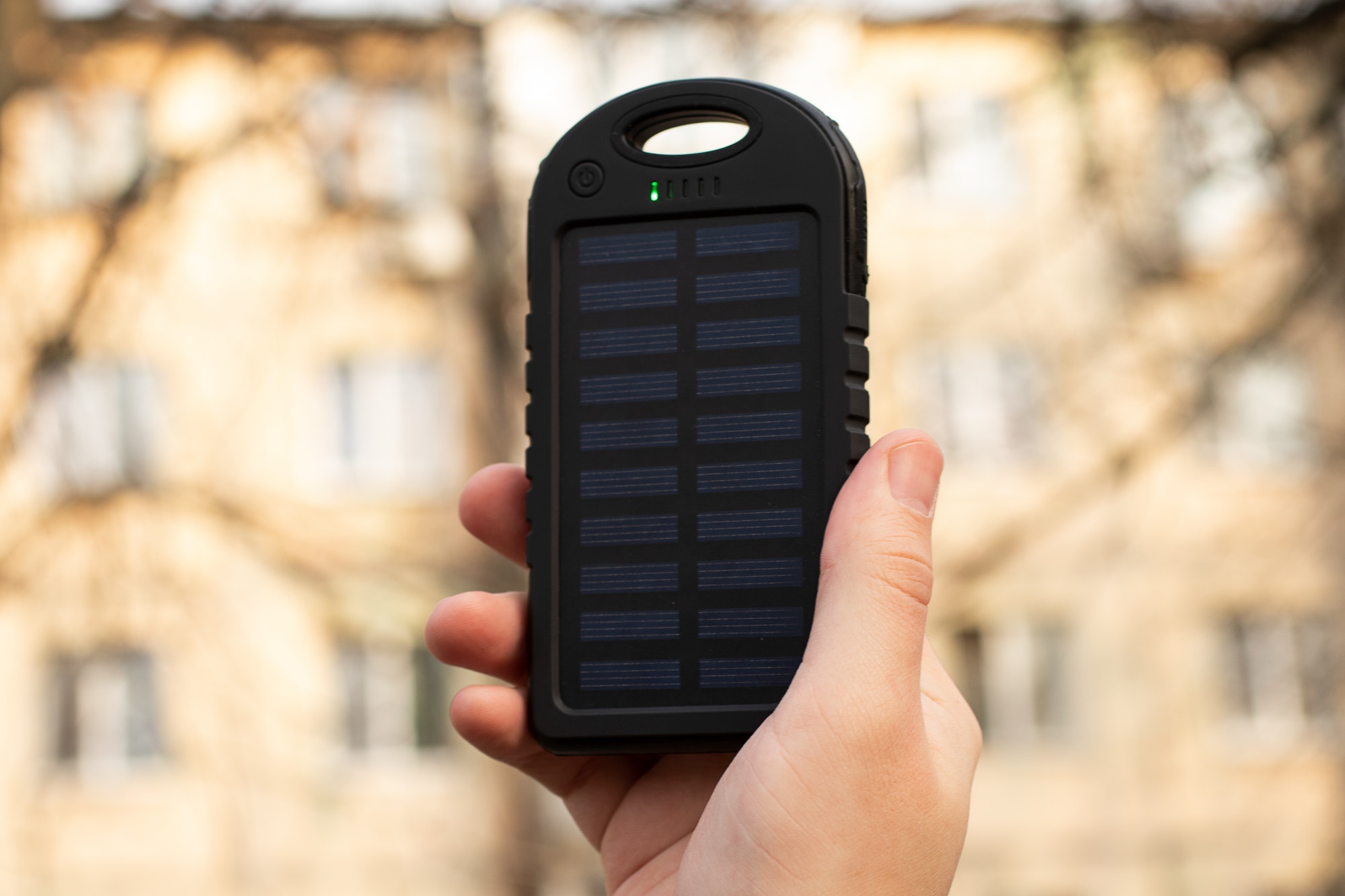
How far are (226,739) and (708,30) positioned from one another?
14.4ft

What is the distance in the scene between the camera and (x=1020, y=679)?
11531 mm

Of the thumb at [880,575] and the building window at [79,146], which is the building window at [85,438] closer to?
the building window at [79,146]

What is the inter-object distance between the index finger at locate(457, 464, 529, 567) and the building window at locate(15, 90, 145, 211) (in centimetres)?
465

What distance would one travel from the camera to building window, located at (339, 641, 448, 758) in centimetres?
1080

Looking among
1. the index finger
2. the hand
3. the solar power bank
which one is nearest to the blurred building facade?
the index finger

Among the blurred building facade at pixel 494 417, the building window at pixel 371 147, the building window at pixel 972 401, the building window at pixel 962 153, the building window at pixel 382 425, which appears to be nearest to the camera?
the blurred building facade at pixel 494 417

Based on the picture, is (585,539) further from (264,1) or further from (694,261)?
(264,1)

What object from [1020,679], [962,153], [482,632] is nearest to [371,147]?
[962,153]

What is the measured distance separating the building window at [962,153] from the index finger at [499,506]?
19.2ft

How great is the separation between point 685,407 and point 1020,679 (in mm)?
10649

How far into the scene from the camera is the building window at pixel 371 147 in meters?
6.91

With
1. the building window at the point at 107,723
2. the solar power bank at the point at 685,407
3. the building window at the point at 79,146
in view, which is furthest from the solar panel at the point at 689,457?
the building window at the point at 107,723

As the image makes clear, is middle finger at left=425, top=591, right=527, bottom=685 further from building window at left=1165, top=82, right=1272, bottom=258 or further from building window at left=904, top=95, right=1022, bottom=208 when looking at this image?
building window at left=904, top=95, right=1022, bottom=208

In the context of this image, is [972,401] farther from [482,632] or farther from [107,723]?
[482,632]
